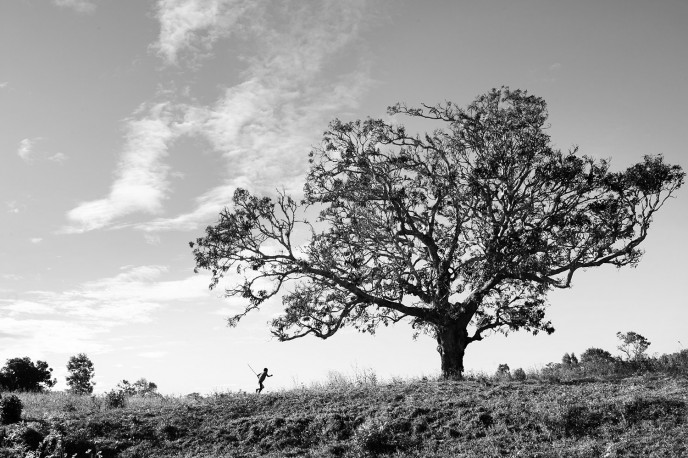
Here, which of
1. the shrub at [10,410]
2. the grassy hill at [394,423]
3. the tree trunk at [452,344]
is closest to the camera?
the grassy hill at [394,423]

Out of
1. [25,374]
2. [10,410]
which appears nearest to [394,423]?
[10,410]

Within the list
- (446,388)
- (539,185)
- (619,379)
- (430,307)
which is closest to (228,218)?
(430,307)

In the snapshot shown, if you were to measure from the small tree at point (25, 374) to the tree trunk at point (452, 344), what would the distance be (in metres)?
44.3

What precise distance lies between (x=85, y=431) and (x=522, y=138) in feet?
64.1

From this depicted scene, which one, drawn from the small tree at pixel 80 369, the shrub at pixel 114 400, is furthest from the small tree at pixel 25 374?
the shrub at pixel 114 400

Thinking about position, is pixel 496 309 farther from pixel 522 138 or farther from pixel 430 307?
pixel 522 138

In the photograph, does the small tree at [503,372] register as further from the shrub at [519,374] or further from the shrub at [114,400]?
the shrub at [114,400]

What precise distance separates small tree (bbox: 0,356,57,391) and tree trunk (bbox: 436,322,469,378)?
4434 centimetres

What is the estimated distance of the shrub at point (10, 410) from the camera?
17.7m

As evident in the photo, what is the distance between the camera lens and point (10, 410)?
17891 mm

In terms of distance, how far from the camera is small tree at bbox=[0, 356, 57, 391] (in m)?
53.1

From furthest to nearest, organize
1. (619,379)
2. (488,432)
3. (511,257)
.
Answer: (511,257) < (619,379) < (488,432)

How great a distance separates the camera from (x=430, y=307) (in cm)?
2419

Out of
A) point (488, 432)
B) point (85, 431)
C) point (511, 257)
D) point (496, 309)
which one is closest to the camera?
point (488, 432)
